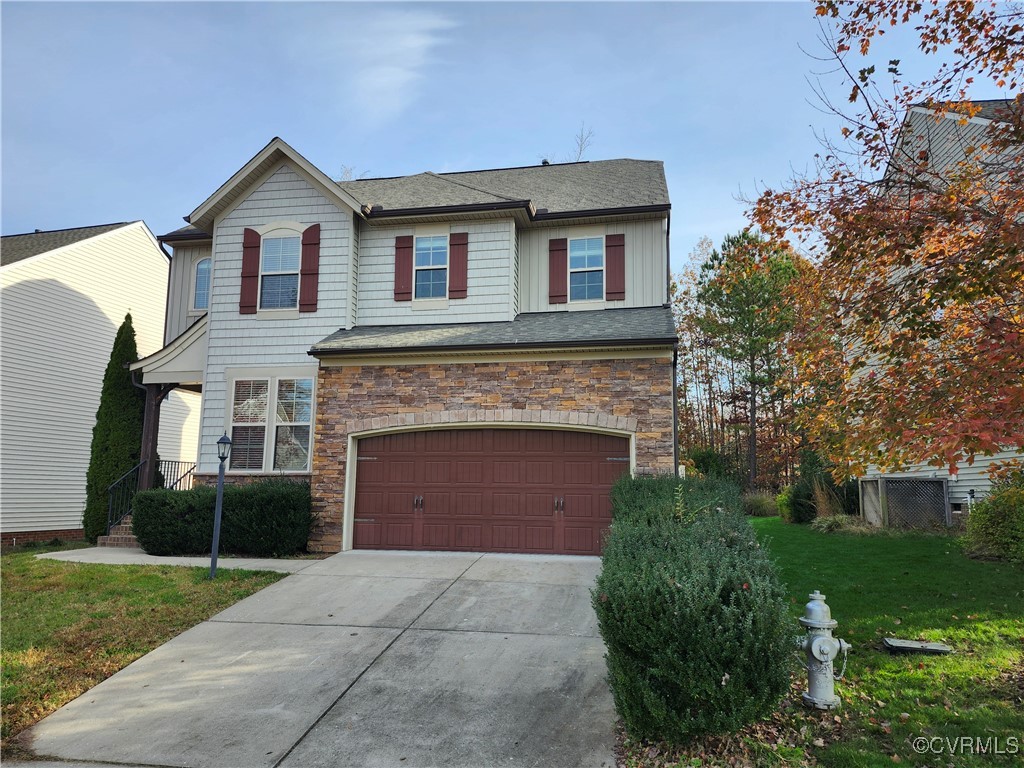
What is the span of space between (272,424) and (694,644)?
10.4m

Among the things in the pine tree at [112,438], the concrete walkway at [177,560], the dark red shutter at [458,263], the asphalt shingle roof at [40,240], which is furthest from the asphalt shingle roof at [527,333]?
the asphalt shingle roof at [40,240]

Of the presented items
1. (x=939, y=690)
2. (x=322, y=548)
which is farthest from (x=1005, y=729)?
(x=322, y=548)

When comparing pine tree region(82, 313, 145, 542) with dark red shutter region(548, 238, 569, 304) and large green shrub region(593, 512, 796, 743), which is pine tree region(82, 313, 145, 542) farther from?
large green shrub region(593, 512, 796, 743)

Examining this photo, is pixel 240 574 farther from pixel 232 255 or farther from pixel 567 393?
pixel 232 255

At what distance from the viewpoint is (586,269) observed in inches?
535

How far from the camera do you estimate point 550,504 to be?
1134 cm

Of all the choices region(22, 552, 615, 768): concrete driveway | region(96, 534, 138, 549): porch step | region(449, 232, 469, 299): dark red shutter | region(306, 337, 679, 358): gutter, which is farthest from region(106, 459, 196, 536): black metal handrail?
region(22, 552, 615, 768): concrete driveway

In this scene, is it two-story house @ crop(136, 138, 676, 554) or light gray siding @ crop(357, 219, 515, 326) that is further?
light gray siding @ crop(357, 219, 515, 326)

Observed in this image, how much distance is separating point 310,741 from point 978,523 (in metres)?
10.4

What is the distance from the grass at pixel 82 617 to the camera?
5.93 meters

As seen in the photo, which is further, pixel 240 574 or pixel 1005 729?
pixel 240 574

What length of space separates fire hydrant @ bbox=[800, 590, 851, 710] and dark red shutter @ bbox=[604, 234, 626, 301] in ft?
29.4

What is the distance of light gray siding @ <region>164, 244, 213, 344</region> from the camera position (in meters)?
15.3

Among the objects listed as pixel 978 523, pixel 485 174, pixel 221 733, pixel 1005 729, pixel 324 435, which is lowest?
pixel 221 733
